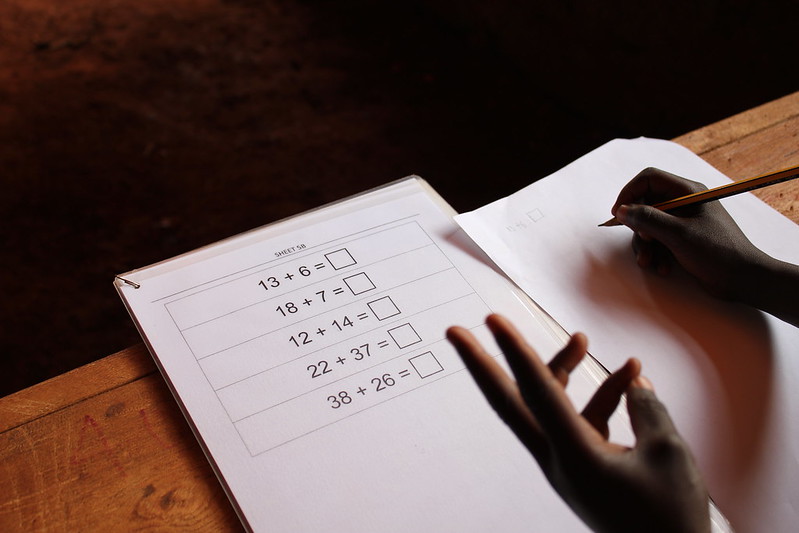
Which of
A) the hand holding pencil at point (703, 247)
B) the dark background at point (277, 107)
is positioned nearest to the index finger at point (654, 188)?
the hand holding pencil at point (703, 247)

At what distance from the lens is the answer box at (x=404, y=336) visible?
539 millimetres

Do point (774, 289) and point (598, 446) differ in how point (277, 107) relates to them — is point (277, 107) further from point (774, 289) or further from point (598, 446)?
point (598, 446)

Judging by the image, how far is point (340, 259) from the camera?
0.61 metres

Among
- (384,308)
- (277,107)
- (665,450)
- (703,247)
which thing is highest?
(277,107)

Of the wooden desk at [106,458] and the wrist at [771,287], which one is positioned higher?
the wooden desk at [106,458]

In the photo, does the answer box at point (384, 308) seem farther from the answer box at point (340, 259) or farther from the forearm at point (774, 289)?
the forearm at point (774, 289)

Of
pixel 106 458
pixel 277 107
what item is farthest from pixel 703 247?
pixel 277 107

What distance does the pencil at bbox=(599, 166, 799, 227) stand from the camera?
0.56m

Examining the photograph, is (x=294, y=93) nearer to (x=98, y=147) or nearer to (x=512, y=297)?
(x=98, y=147)

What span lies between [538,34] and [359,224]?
1.55 metres

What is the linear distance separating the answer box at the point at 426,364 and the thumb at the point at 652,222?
0.82ft

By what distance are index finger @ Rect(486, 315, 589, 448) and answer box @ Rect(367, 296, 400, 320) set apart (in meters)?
0.20

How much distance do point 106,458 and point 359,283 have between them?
0.24 m

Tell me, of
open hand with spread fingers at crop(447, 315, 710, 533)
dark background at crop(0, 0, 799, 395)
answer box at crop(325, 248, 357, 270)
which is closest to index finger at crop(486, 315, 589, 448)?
open hand with spread fingers at crop(447, 315, 710, 533)
